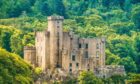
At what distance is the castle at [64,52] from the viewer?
403ft

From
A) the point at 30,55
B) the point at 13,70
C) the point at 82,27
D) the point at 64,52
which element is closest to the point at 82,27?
the point at 82,27

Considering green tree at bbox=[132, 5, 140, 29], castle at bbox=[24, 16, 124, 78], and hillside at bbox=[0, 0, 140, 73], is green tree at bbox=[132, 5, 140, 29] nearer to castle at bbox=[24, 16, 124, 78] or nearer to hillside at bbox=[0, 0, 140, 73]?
hillside at bbox=[0, 0, 140, 73]

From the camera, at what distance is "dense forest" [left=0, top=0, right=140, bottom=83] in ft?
482

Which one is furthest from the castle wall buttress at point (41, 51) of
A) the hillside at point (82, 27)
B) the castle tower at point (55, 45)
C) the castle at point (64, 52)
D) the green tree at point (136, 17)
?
the green tree at point (136, 17)

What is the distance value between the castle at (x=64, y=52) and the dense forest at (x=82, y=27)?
13055 millimetres

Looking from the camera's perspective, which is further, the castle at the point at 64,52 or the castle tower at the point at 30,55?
the castle tower at the point at 30,55

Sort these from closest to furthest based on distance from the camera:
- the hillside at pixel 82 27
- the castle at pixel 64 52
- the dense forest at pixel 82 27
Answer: the castle at pixel 64 52 → the dense forest at pixel 82 27 → the hillside at pixel 82 27

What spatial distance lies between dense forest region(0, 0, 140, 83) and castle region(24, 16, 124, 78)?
1306 centimetres

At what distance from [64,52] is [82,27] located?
49.0 metres

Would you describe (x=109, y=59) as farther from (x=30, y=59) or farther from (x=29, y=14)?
(x=29, y=14)

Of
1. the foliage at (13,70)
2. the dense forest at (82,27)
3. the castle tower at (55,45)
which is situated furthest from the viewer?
the dense forest at (82,27)

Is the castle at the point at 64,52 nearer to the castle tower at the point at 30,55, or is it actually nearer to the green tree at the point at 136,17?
the castle tower at the point at 30,55

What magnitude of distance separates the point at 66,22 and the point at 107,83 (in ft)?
176

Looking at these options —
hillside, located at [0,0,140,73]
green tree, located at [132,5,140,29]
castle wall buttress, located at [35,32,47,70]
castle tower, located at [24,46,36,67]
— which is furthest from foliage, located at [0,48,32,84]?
green tree, located at [132,5,140,29]
